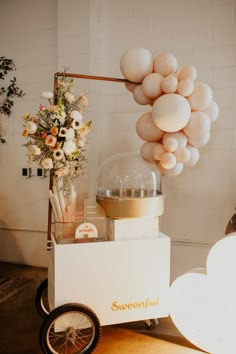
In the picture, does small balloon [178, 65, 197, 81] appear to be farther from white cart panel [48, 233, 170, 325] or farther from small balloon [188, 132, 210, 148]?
white cart panel [48, 233, 170, 325]

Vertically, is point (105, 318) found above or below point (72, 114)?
below

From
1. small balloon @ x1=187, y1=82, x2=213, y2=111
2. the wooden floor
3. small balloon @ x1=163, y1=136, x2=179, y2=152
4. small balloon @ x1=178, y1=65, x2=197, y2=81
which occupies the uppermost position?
small balloon @ x1=178, y1=65, x2=197, y2=81

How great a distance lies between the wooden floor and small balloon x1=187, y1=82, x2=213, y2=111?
1365 millimetres

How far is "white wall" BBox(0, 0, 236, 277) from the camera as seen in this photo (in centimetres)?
251

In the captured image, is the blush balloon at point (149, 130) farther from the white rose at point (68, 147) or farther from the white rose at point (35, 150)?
the white rose at point (35, 150)

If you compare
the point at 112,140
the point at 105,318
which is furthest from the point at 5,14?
the point at 105,318

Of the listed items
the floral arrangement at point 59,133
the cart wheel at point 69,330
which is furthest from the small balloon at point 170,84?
the cart wheel at point 69,330

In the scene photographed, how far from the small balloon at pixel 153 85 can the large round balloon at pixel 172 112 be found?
0.27ft

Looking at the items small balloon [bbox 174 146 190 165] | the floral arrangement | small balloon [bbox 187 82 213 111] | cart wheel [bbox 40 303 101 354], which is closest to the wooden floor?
cart wheel [bbox 40 303 101 354]

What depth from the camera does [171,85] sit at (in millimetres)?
1760

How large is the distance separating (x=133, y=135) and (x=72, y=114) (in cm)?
102

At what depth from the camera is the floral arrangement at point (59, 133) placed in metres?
1.76

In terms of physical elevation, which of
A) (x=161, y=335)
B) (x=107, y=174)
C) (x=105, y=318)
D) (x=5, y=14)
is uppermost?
(x=5, y=14)

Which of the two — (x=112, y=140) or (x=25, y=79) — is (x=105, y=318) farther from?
(x=25, y=79)
